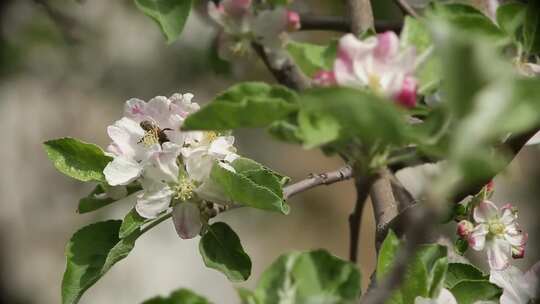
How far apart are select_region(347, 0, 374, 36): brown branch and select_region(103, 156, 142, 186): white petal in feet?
0.97

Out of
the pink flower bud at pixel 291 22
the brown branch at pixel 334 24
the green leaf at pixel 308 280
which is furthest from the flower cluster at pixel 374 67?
the brown branch at pixel 334 24

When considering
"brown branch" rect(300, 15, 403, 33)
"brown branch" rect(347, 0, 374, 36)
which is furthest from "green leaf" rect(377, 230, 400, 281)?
"brown branch" rect(300, 15, 403, 33)

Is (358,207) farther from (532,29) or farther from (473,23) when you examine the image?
(532,29)

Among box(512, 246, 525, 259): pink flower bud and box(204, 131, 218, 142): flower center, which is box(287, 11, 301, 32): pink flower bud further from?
box(512, 246, 525, 259): pink flower bud

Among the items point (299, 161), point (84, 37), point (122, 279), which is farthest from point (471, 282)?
point (299, 161)

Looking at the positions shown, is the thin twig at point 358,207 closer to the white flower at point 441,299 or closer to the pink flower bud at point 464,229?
the white flower at point 441,299

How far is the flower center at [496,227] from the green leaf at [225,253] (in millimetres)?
245

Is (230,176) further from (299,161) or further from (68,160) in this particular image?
(299,161)

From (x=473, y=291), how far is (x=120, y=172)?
0.98ft

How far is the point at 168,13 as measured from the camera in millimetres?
868

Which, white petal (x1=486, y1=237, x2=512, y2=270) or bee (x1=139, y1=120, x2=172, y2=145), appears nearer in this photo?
bee (x1=139, y1=120, x2=172, y2=145)

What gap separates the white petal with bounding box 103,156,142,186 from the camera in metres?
0.76

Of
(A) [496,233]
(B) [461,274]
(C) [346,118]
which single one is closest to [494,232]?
(A) [496,233]

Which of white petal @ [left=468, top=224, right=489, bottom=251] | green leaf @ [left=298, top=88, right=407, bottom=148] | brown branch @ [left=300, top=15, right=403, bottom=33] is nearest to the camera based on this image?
green leaf @ [left=298, top=88, right=407, bottom=148]
